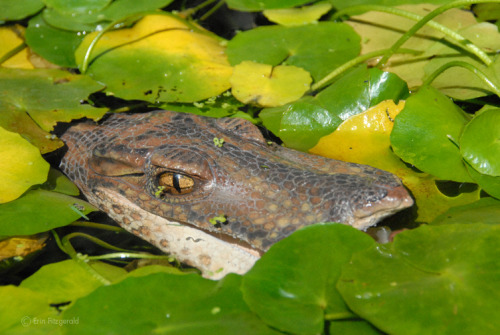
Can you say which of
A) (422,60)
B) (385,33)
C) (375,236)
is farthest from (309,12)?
(375,236)

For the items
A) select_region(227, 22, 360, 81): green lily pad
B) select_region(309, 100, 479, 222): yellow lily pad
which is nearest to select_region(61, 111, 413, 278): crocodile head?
select_region(309, 100, 479, 222): yellow lily pad

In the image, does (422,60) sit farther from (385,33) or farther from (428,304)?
(428,304)

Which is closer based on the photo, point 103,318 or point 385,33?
point 103,318

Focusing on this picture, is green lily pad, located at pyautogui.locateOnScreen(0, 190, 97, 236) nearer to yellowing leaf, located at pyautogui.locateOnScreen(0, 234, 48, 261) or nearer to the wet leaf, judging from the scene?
yellowing leaf, located at pyautogui.locateOnScreen(0, 234, 48, 261)

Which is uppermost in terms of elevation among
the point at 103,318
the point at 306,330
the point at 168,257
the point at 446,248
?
the point at 446,248

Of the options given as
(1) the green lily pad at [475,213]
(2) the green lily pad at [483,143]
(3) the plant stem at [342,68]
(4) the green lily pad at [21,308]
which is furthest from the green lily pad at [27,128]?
(2) the green lily pad at [483,143]

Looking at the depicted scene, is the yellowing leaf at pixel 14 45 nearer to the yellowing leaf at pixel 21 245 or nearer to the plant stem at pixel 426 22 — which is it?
the yellowing leaf at pixel 21 245

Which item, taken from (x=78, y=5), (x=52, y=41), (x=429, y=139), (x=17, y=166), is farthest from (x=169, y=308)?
(x=78, y=5)
